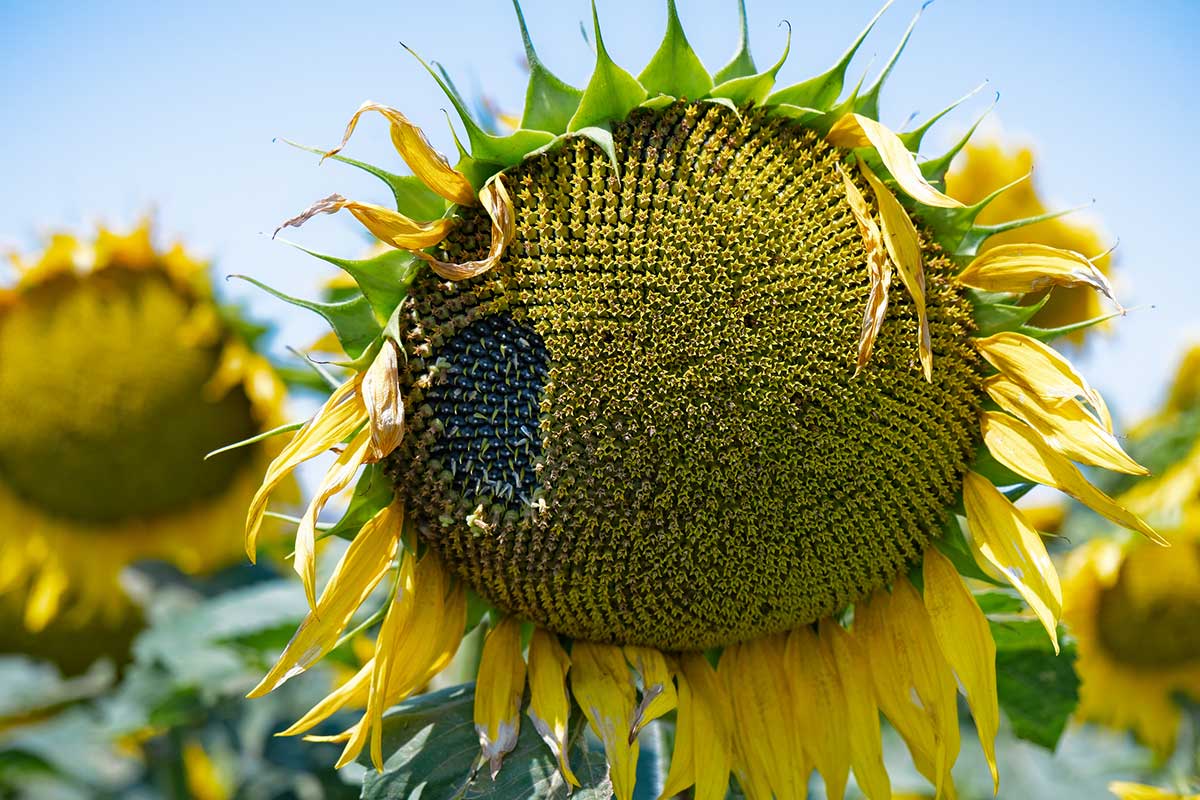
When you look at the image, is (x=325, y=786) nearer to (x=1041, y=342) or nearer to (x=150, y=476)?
(x=150, y=476)

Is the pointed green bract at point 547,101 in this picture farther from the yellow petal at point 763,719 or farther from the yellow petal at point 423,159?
the yellow petal at point 763,719

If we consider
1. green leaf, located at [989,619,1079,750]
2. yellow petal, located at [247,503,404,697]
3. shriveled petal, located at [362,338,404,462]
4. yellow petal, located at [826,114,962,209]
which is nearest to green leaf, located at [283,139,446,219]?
shriveled petal, located at [362,338,404,462]

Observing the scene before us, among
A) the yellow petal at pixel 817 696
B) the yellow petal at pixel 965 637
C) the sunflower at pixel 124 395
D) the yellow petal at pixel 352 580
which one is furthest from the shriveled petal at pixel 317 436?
the sunflower at pixel 124 395

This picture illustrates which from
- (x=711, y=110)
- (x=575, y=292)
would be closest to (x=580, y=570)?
(x=575, y=292)

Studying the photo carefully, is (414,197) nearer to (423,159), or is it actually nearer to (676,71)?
(423,159)

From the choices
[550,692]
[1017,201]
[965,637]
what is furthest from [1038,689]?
[1017,201]

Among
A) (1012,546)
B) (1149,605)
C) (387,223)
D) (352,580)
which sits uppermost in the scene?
(387,223)
